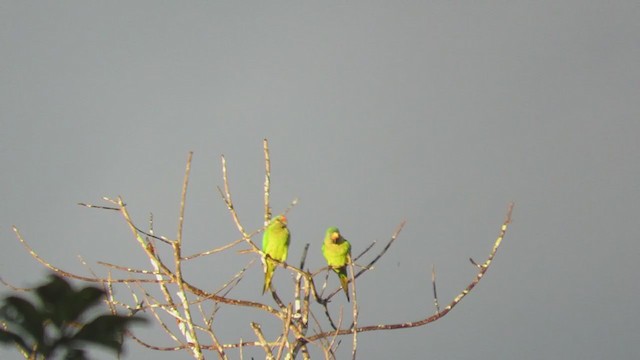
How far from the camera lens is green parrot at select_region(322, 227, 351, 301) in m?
15.4

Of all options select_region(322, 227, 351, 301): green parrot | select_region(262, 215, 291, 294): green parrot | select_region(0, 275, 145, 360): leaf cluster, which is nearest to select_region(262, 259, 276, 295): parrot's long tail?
select_region(262, 215, 291, 294): green parrot

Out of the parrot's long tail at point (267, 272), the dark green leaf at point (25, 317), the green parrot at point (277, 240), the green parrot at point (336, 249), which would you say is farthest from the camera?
the green parrot at point (336, 249)

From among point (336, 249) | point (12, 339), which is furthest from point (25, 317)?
point (336, 249)

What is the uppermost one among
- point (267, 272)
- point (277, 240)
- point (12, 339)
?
point (277, 240)

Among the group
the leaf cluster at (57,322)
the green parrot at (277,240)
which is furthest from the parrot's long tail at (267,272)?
the leaf cluster at (57,322)

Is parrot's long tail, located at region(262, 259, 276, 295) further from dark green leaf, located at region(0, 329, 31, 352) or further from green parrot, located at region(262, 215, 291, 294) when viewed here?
dark green leaf, located at region(0, 329, 31, 352)

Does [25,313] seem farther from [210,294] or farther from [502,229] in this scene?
[502,229]

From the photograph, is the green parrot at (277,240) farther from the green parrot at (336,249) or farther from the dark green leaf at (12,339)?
the dark green leaf at (12,339)

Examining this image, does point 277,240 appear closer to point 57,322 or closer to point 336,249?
point 336,249

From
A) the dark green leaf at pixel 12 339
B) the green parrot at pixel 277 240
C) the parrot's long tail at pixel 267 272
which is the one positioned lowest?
the dark green leaf at pixel 12 339

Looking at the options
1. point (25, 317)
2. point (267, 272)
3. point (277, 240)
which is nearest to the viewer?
point (25, 317)

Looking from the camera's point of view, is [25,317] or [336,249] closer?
[25,317]

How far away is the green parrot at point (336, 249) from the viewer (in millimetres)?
15367

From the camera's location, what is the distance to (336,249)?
15.7m
